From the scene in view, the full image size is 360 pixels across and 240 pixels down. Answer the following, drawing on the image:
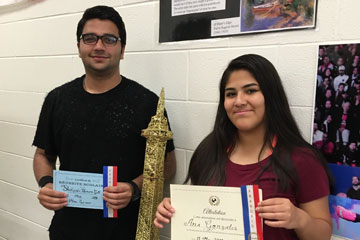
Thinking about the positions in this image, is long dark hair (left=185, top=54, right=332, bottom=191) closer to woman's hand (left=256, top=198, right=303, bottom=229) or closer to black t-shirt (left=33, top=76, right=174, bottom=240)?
woman's hand (left=256, top=198, right=303, bottom=229)

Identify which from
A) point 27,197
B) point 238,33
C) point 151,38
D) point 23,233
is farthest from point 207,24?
point 23,233

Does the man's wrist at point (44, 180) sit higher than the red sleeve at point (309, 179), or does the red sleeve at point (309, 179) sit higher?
the red sleeve at point (309, 179)

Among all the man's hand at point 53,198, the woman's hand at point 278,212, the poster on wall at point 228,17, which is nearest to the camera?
the woman's hand at point 278,212

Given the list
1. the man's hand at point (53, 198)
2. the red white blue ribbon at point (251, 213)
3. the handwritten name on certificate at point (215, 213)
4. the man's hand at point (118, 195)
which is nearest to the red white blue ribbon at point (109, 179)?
the man's hand at point (118, 195)

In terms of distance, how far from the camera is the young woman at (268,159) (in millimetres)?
922

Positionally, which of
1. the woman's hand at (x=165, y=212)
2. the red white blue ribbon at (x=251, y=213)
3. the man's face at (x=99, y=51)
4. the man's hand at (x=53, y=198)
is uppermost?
the man's face at (x=99, y=51)

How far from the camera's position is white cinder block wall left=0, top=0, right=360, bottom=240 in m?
1.11

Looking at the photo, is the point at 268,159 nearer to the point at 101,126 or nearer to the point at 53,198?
the point at 101,126

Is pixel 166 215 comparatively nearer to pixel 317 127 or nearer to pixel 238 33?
pixel 317 127

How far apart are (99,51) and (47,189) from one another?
23.0 inches

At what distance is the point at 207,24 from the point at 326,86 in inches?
21.1

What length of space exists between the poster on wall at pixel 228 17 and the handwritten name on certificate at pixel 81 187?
70 centimetres

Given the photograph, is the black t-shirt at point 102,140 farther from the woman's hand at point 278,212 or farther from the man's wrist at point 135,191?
the woman's hand at point 278,212

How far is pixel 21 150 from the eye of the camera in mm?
2145
